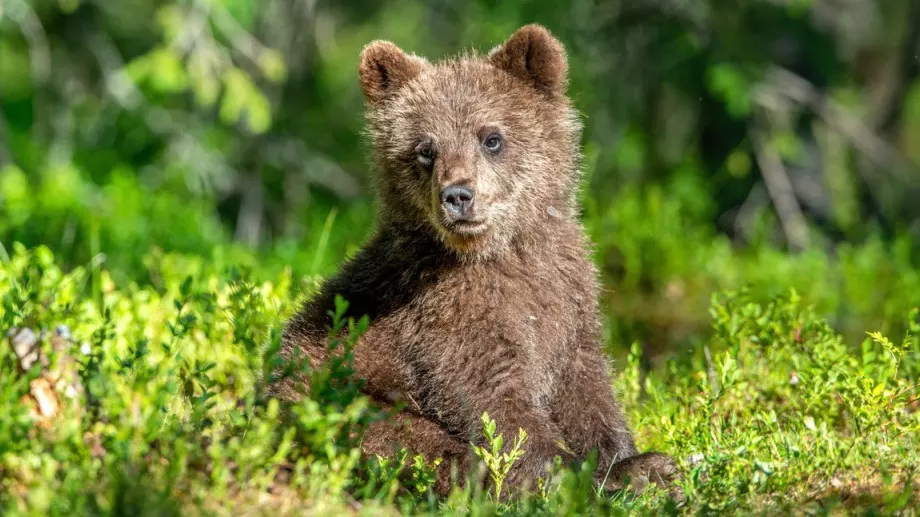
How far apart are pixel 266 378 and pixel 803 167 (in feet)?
26.6

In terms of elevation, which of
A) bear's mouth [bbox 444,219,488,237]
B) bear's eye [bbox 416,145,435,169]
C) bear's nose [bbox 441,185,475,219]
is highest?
bear's eye [bbox 416,145,435,169]

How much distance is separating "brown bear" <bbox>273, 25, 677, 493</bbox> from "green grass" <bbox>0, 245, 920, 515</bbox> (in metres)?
0.23

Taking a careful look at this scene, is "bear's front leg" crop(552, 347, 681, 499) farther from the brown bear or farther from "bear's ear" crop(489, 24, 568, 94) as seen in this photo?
"bear's ear" crop(489, 24, 568, 94)

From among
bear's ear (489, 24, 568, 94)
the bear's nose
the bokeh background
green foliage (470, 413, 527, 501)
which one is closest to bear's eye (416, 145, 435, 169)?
the bear's nose

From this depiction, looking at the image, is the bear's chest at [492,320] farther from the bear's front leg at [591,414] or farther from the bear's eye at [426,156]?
the bear's eye at [426,156]

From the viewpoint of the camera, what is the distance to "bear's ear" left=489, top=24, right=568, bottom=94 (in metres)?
5.59

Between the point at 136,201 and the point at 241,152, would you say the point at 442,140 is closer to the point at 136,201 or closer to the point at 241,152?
the point at 136,201

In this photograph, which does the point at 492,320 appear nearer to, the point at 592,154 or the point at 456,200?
the point at 456,200

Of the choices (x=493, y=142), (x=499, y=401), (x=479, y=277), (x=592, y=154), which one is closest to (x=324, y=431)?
(x=499, y=401)

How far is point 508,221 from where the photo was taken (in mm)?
5352

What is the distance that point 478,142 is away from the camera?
548 cm

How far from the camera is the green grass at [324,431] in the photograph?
3766 mm

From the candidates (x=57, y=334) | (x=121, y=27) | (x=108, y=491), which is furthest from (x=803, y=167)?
(x=121, y=27)

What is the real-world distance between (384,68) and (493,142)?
77cm
